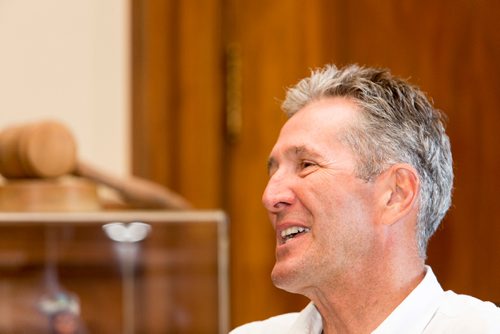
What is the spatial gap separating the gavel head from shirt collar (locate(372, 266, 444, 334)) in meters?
0.86

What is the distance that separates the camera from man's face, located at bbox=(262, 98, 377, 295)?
63.0 inches

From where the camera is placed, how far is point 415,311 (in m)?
1.59

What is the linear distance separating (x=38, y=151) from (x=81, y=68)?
0.60 m

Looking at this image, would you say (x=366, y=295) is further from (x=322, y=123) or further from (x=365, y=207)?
(x=322, y=123)

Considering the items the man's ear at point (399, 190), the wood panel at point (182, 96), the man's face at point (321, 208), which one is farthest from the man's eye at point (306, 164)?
the wood panel at point (182, 96)

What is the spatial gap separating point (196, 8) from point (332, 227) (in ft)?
3.88

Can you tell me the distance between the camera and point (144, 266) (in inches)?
90.5

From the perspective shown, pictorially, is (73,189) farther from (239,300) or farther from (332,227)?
(332,227)

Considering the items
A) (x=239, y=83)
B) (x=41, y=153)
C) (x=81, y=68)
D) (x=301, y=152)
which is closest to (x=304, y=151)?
(x=301, y=152)

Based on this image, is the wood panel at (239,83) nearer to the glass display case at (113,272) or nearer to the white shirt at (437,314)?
the glass display case at (113,272)

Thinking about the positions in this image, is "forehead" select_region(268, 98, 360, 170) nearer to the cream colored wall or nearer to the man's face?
the man's face

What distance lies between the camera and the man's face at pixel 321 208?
160cm

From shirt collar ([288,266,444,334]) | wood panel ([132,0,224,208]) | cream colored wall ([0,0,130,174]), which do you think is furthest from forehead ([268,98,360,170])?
cream colored wall ([0,0,130,174])

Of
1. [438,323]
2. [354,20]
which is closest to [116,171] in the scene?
[354,20]
